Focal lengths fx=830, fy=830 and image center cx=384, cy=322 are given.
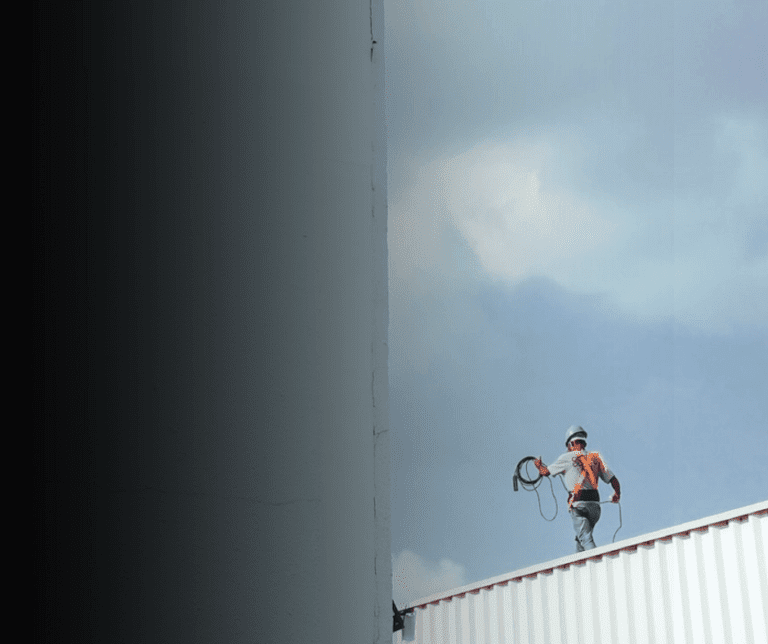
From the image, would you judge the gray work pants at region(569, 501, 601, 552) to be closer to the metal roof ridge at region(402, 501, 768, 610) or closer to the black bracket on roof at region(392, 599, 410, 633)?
the metal roof ridge at region(402, 501, 768, 610)

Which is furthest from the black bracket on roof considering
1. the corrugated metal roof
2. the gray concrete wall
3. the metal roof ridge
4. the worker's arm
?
the gray concrete wall

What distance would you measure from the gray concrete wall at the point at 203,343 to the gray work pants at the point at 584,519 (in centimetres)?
Result: 1007

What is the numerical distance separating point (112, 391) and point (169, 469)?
201mm

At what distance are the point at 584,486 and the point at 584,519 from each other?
456mm

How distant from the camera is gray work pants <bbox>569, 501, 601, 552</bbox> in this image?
1165cm

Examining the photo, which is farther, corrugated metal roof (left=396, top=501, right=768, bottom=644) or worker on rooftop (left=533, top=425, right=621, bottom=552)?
worker on rooftop (left=533, top=425, right=621, bottom=552)

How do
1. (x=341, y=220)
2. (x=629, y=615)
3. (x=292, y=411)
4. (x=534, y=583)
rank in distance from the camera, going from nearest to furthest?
(x=292, y=411), (x=341, y=220), (x=629, y=615), (x=534, y=583)

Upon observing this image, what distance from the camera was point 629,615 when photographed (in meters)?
8.55

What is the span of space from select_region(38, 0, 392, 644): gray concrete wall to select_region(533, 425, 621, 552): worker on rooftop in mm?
10067

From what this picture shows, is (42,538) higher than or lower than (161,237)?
lower

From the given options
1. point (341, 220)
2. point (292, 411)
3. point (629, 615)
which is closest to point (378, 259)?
point (341, 220)

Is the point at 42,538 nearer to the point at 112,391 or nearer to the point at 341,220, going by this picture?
the point at 112,391

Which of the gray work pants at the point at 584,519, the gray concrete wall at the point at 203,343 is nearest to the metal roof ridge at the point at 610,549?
the gray work pants at the point at 584,519

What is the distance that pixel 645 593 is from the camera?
839cm
